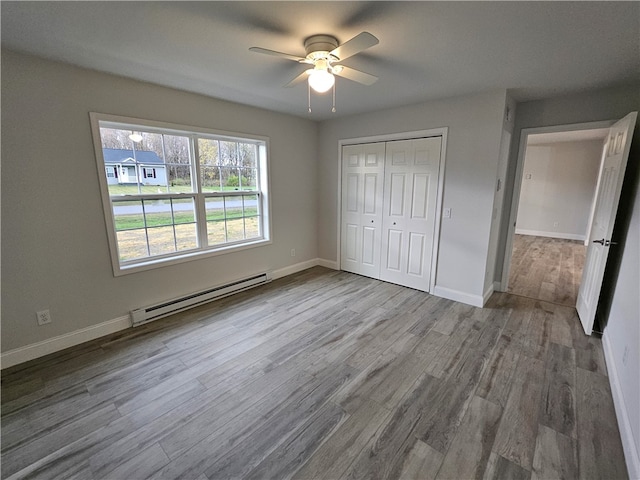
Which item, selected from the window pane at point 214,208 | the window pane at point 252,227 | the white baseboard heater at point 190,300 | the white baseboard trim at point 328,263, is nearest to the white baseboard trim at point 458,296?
the white baseboard trim at point 328,263

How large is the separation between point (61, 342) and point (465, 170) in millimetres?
4499

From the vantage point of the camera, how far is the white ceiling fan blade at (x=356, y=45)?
157 cm

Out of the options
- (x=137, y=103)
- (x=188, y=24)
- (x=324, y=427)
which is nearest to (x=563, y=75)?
(x=188, y=24)

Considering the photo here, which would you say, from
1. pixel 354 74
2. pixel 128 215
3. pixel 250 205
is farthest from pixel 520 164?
pixel 128 215

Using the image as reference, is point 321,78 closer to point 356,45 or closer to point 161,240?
point 356,45

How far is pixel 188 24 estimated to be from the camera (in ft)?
5.69

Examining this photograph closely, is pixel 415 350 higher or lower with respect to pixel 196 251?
Answer: lower

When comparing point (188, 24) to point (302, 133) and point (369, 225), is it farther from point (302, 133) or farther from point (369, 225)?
point (369, 225)

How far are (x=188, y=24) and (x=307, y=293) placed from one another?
299cm

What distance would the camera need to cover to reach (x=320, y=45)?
6.15 feet

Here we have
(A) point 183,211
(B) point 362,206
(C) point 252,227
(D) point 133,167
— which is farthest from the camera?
(B) point 362,206

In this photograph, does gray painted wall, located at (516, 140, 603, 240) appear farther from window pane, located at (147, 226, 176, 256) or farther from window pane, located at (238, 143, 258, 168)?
window pane, located at (147, 226, 176, 256)

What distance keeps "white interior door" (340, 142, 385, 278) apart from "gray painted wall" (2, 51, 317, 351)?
2127 millimetres

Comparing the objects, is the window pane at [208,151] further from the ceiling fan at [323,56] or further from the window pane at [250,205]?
the ceiling fan at [323,56]
